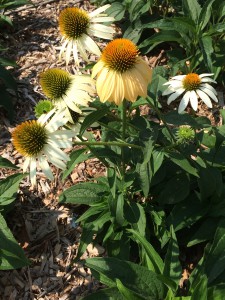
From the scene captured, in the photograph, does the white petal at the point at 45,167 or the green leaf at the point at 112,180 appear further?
the green leaf at the point at 112,180

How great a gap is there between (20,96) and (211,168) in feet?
5.78

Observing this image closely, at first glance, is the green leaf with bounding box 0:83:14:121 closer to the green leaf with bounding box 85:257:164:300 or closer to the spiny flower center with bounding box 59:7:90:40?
the spiny flower center with bounding box 59:7:90:40

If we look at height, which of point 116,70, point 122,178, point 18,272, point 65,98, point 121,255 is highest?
point 116,70

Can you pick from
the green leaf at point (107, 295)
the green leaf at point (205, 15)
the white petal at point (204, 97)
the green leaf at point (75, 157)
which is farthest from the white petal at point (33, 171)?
the green leaf at point (205, 15)

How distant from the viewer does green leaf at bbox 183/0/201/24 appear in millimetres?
3014

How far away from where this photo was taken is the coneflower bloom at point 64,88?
5.59 feet

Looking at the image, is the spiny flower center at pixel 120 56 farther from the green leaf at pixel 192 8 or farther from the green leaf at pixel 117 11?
the green leaf at pixel 117 11

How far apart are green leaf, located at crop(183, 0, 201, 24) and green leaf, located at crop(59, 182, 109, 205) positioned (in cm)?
155

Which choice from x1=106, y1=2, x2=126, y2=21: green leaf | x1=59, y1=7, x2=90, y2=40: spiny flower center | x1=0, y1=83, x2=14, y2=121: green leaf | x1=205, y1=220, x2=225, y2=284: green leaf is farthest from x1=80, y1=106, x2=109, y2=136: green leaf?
x1=106, y1=2, x2=126, y2=21: green leaf

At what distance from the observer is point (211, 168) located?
2.11 meters

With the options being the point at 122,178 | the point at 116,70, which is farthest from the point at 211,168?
the point at 116,70

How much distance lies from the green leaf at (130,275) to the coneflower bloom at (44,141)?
0.50 m

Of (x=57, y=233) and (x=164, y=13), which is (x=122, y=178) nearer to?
(x=57, y=233)

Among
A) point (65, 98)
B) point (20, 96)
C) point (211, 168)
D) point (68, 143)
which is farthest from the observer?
point (20, 96)
